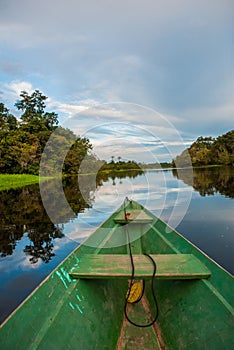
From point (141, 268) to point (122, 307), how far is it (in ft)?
1.98

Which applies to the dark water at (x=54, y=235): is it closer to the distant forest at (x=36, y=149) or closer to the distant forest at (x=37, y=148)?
the distant forest at (x=37, y=148)

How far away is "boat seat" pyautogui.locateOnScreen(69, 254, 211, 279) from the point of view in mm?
1878

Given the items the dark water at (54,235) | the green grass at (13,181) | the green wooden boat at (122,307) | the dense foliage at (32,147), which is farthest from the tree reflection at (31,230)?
the dense foliage at (32,147)

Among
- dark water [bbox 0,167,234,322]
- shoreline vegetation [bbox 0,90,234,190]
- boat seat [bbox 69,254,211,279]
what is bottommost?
dark water [bbox 0,167,234,322]

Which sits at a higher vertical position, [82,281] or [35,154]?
[35,154]

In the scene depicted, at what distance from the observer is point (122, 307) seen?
2.34 m

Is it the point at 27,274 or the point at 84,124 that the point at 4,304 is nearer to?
the point at 27,274

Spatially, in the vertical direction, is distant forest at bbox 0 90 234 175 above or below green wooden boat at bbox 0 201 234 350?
above

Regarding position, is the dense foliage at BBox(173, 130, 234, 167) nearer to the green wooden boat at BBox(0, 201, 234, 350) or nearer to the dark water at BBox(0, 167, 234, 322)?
the dark water at BBox(0, 167, 234, 322)

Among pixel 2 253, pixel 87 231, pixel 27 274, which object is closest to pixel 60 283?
pixel 27 274

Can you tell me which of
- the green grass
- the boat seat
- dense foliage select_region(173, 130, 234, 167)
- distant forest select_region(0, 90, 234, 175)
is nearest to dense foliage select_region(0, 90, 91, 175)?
distant forest select_region(0, 90, 234, 175)

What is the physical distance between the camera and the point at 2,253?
4.68 metres

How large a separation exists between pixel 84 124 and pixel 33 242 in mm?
2669

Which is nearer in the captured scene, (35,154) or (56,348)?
(56,348)
